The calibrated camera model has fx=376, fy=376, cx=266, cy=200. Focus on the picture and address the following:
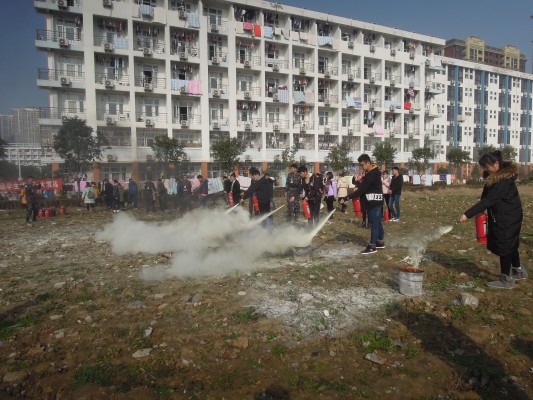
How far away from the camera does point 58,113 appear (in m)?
35.8

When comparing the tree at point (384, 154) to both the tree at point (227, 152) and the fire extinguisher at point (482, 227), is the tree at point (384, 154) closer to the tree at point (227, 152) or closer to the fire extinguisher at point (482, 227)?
the tree at point (227, 152)

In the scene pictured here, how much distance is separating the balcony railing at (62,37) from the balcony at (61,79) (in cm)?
264

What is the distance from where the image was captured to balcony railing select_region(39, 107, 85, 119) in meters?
A: 35.1

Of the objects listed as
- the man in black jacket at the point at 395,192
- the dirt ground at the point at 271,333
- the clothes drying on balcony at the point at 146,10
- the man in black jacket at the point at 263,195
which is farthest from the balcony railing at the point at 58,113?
the man in black jacket at the point at 395,192

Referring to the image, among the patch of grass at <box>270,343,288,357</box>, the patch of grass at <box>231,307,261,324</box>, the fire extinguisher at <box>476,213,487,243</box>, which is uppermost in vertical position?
the fire extinguisher at <box>476,213,487,243</box>

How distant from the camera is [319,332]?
4.45 m

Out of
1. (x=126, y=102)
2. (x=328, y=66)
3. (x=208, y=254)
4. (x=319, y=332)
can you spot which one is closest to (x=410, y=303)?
(x=319, y=332)

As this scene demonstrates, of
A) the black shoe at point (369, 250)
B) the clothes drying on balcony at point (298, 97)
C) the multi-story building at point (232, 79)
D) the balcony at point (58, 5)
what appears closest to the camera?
the black shoe at point (369, 250)

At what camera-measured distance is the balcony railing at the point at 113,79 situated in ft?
121

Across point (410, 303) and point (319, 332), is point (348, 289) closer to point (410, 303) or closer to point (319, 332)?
point (410, 303)

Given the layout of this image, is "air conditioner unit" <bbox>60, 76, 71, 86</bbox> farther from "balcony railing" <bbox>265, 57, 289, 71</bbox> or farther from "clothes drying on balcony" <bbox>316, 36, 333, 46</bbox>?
"clothes drying on balcony" <bbox>316, 36, 333, 46</bbox>

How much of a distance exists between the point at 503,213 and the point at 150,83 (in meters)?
39.1

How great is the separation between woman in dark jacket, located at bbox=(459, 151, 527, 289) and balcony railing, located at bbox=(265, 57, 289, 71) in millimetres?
41822

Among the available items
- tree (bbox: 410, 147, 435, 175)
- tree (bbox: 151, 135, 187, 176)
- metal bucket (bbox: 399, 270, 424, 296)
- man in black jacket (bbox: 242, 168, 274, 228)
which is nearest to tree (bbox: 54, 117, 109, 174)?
tree (bbox: 151, 135, 187, 176)
